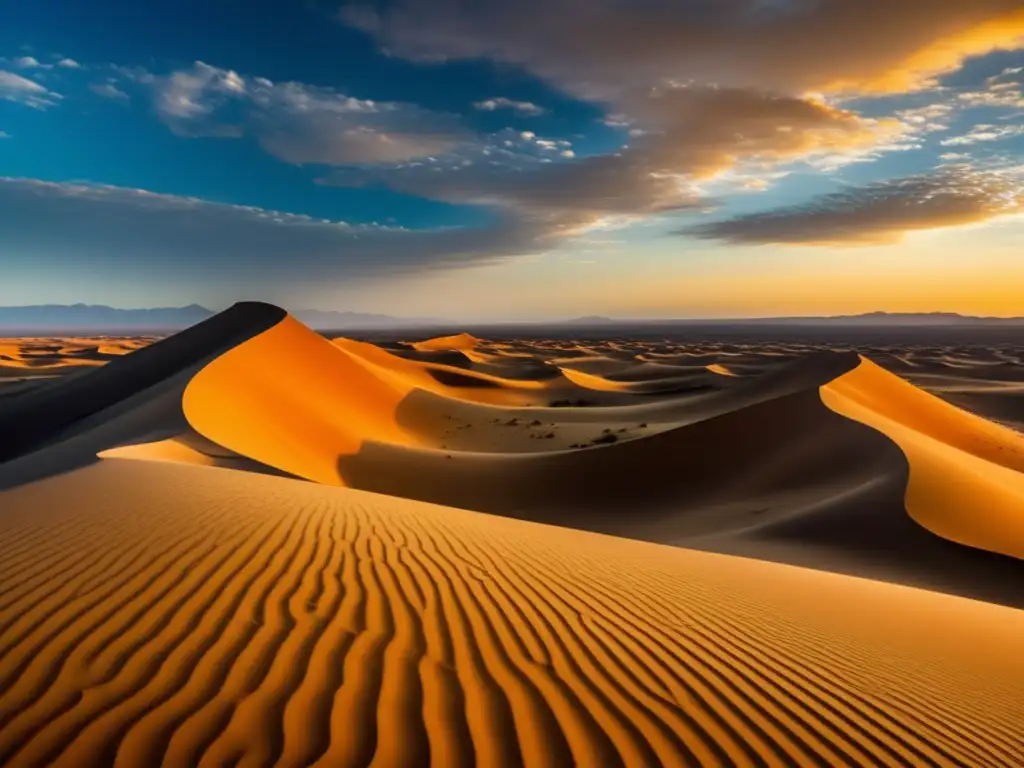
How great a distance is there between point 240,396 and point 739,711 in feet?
61.6

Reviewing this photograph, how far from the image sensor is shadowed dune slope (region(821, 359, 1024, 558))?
394 inches

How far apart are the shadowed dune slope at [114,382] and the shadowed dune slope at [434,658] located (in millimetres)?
17073

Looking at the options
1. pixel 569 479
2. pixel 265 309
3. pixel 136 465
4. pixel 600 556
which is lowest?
pixel 569 479

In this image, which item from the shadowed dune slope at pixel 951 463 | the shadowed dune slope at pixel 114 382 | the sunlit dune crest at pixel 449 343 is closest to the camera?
the shadowed dune slope at pixel 951 463

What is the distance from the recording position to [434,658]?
334cm

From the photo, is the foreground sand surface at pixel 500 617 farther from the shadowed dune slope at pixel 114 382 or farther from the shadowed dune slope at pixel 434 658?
the shadowed dune slope at pixel 114 382

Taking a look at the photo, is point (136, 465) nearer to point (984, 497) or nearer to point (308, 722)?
point (308, 722)

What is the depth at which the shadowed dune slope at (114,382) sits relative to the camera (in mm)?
20359

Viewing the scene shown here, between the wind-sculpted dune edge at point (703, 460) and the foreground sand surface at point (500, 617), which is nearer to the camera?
the foreground sand surface at point (500, 617)

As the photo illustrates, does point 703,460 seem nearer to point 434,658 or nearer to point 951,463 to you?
point 951,463

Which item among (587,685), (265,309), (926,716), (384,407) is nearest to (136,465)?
(587,685)

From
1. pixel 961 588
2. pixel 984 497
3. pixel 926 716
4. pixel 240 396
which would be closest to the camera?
pixel 926 716

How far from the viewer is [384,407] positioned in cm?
2603

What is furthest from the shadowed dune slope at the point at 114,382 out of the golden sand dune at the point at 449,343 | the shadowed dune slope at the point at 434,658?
the golden sand dune at the point at 449,343
